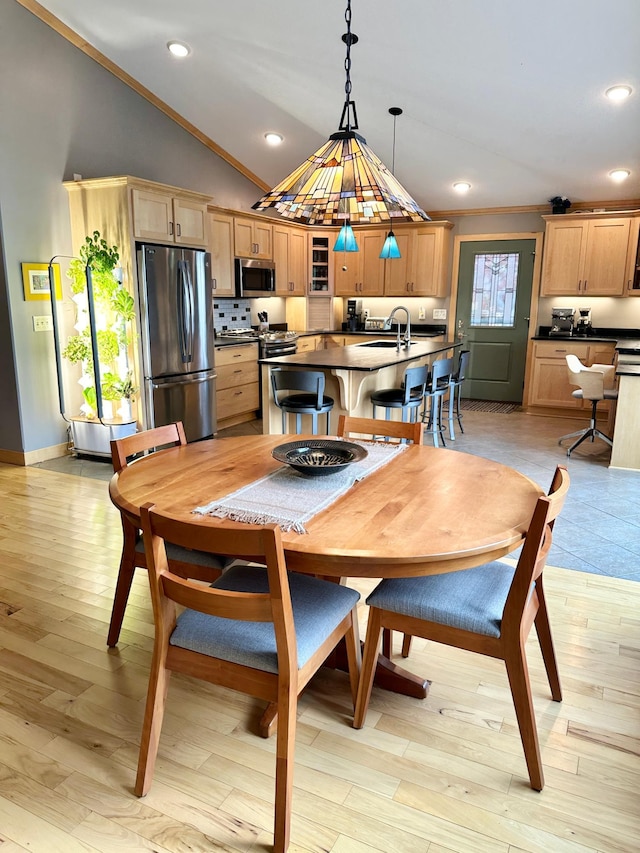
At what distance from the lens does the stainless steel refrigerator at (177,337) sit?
16.0 ft

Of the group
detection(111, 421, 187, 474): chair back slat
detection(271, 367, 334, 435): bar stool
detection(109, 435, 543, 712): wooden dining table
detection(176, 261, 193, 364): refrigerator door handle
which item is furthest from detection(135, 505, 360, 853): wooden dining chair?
detection(176, 261, 193, 364): refrigerator door handle

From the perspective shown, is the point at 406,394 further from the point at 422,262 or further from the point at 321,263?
the point at 321,263

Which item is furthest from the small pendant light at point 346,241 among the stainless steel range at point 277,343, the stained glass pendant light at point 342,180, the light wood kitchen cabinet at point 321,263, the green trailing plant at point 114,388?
the light wood kitchen cabinet at point 321,263

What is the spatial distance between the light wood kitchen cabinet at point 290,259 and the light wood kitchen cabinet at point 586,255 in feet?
9.86

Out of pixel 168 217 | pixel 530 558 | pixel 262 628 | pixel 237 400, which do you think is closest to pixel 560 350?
pixel 237 400

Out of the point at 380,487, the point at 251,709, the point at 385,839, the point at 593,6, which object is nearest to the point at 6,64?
the point at 593,6

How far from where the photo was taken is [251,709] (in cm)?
197

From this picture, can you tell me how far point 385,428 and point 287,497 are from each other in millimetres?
927

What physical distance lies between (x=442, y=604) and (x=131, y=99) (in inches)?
213

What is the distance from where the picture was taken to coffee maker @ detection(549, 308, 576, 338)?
22.8ft

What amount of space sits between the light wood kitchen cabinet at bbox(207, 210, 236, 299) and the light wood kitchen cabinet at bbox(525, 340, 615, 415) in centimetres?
361

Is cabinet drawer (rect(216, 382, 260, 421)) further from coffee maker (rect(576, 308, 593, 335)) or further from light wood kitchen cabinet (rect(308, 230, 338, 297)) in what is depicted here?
coffee maker (rect(576, 308, 593, 335))

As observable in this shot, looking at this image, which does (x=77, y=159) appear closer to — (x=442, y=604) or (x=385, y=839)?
(x=442, y=604)

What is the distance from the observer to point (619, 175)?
6.11 meters
